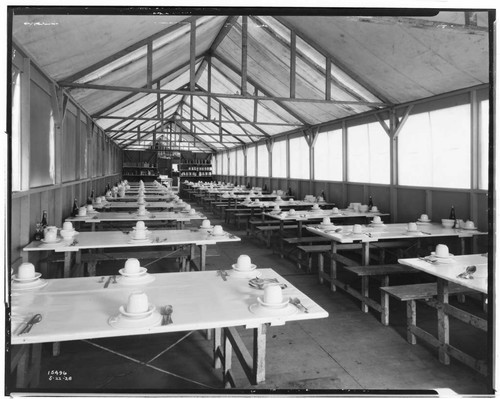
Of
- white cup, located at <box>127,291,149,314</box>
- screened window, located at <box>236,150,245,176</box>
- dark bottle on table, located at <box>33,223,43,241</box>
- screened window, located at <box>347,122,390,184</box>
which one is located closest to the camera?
white cup, located at <box>127,291,149,314</box>

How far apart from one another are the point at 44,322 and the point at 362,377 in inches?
77.2

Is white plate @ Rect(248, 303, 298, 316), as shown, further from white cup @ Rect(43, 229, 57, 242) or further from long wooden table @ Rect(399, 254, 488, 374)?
white cup @ Rect(43, 229, 57, 242)

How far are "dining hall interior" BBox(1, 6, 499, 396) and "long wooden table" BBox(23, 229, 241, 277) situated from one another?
A: 0.08 ft

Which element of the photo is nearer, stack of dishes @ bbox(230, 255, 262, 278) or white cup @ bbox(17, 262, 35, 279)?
white cup @ bbox(17, 262, 35, 279)

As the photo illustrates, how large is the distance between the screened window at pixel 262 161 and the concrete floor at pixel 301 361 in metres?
→ 10.0

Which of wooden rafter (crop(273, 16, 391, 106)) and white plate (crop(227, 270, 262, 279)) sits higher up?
wooden rafter (crop(273, 16, 391, 106))

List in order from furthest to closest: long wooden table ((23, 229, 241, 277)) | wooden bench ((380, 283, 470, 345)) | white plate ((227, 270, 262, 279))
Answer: long wooden table ((23, 229, 241, 277)), wooden bench ((380, 283, 470, 345)), white plate ((227, 270, 262, 279))

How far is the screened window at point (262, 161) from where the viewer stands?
13.3 meters

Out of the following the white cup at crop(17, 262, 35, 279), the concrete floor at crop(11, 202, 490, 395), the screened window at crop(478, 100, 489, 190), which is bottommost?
the concrete floor at crop(11, 202, 490, 395)

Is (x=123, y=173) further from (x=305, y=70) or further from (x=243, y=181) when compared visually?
(x=305, y=70)

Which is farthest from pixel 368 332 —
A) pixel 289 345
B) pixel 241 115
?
pixel 241 115

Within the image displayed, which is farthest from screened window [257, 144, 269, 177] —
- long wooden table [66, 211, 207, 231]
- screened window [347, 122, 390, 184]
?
long wooden table [66, 211, 207, 231]

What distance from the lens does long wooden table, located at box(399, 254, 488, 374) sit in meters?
2.37

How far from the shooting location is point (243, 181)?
1560cm
